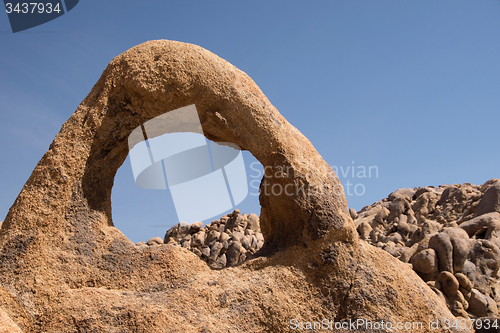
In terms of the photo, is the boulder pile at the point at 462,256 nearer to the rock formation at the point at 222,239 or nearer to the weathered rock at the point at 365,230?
the weathered rock at the point at 365,230

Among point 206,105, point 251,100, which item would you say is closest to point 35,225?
point 206,105

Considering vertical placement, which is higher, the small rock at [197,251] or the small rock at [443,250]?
the small rock at [197,251]

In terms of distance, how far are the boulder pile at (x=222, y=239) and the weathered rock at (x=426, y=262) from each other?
15.0 ft

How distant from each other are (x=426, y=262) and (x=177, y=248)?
5.13 metres

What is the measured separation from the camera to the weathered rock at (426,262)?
23.2 feet

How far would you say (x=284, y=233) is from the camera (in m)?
4.33

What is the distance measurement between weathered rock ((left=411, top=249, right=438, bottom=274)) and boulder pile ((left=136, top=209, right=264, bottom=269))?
458 centimetres

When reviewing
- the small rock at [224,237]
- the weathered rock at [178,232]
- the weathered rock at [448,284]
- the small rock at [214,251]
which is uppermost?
the weathered rock at [178,232]

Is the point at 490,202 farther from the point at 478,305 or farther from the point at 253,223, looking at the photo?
the point at 253,223

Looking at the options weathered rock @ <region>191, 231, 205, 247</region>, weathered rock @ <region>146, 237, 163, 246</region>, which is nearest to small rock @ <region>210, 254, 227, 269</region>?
weathered rock @ <region>191, 231, 205, 247</region>

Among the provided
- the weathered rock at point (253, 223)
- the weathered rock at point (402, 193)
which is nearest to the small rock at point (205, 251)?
the weathered rock at point (253, 223)

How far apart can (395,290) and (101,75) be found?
3.82 m

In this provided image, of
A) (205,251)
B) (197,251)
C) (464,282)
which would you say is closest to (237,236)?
(205,251)

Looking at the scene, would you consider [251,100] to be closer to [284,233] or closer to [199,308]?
[284,233]
